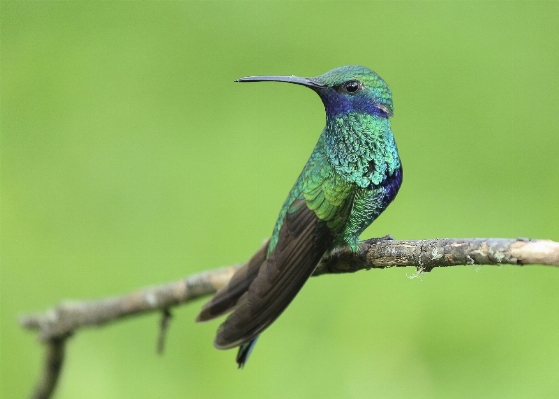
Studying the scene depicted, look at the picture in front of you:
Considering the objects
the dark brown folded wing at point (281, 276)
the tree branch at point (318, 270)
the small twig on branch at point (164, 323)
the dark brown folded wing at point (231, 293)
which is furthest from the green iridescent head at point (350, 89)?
the small twig on branch at point (164, 323)

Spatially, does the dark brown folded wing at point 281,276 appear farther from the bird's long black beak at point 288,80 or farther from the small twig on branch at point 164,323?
the small twig on branch at point 164,323

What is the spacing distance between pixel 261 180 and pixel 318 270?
244cm

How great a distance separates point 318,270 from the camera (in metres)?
2.46

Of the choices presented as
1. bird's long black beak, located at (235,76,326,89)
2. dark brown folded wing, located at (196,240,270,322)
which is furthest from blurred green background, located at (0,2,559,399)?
bird's long black beak, located at (235,76,326,89)

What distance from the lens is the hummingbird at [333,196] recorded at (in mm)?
2279

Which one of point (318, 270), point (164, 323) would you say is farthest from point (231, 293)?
point (164, 323)

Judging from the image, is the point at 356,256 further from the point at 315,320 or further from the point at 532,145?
the point at 532,145

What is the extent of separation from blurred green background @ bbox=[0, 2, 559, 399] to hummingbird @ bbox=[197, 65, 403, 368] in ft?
4.34

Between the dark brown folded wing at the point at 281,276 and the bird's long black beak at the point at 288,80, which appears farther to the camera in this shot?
the dark brown folded wing at the point at 281,276

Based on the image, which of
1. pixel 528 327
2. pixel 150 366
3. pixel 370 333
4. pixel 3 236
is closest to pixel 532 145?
pixel 528 327

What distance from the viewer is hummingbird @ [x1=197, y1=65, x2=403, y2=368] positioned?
7.48 ft

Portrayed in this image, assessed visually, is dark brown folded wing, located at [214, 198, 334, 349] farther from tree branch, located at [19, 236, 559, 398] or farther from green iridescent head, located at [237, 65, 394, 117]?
green iridescent head, located at [237, 65, 394, 117]

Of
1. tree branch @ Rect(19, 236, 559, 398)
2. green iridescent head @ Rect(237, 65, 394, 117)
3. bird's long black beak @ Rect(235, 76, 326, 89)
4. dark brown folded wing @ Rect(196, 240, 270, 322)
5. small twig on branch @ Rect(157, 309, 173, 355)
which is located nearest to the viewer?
tree branch @ Rect(19, 236, 559, 398)

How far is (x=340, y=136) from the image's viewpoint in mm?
2373
